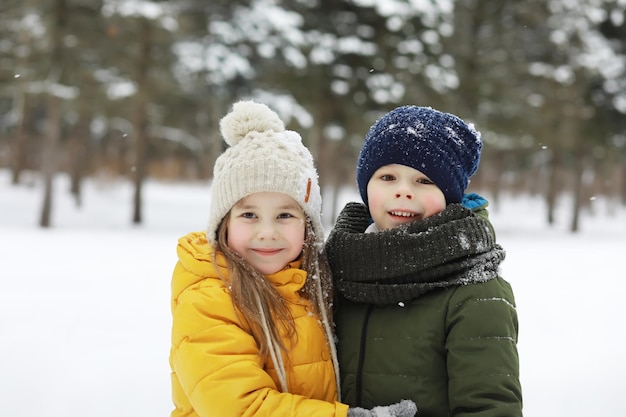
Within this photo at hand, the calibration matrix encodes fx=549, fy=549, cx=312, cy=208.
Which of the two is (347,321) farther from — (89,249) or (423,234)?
(89,249)

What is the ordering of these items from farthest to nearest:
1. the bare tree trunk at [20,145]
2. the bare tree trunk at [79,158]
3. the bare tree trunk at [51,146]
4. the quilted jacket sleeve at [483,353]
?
the bare tree trunk at [20,145] → the bare tree trunk at [79,158] → the bare tree trunk at [51,146] → the quilted jacket sleeve at [483,353]

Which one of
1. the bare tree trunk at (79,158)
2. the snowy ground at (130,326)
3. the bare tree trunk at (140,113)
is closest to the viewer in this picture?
the snowy ground at (130,326)

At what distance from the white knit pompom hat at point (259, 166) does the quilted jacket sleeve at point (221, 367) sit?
305 millimetres

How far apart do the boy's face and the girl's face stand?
0.30 meters

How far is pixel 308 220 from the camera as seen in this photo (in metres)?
2.07

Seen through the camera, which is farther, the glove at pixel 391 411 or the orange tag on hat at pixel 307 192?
the orange tag on hat at pixel 307 192

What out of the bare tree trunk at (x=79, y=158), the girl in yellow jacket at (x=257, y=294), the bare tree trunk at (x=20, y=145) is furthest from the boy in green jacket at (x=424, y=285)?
the bare tree trunk at (x=20, y=145)

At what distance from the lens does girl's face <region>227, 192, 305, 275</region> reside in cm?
193

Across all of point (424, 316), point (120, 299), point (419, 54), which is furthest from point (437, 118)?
point (419, 54)

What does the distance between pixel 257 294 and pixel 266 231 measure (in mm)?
233

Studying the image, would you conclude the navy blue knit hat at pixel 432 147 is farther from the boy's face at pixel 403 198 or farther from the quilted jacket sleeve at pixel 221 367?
the quilted jacket sleeve at pixel 221 367

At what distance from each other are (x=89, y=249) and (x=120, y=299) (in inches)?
168

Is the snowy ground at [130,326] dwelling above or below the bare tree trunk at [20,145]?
→ below

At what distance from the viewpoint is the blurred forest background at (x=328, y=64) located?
14.7m
